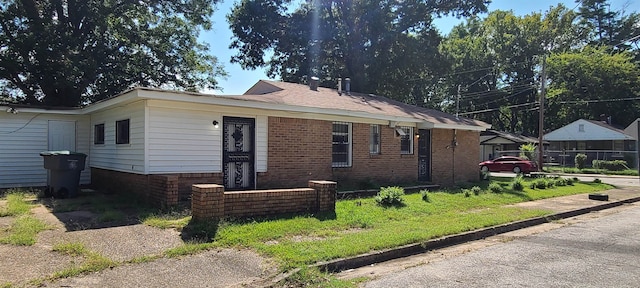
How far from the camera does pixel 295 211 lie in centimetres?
872

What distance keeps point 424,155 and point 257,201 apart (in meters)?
10.1

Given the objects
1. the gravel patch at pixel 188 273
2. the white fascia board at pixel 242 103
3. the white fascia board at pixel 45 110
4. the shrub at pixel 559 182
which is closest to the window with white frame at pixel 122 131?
the white fascia board at pixel 242 103

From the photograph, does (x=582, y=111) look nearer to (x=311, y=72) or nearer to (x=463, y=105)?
(x=463, y=105)

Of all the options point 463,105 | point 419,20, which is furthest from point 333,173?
point 463,105

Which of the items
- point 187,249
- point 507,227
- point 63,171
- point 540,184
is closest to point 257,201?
point 187,249

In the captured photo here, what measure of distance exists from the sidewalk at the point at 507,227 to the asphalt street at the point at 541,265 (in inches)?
22.0

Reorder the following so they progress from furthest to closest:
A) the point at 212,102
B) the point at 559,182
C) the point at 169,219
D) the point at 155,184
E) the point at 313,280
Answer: the point at 559,182 < the point at 212,102 < the point at 155,184 < the point at 169,219 < the point at 313,280

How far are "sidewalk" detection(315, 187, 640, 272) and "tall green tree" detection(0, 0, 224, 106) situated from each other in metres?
16.8

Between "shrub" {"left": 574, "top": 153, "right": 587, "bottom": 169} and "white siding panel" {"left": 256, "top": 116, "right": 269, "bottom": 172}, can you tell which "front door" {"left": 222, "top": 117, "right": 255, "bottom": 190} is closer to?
"white siding panel" {"left": 256, "top": 116, "right": 269, "bottom": 172}

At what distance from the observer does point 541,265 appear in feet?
19.4

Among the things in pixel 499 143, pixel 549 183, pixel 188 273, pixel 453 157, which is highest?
pixel 499 143

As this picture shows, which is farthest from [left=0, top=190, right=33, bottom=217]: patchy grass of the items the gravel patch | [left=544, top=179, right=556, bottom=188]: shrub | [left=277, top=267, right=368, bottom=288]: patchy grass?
[left=544, top=179, right=556, bottom=188]: shrub

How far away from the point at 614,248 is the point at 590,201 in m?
7.71

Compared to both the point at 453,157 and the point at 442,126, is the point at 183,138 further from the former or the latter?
the point at 453,157
